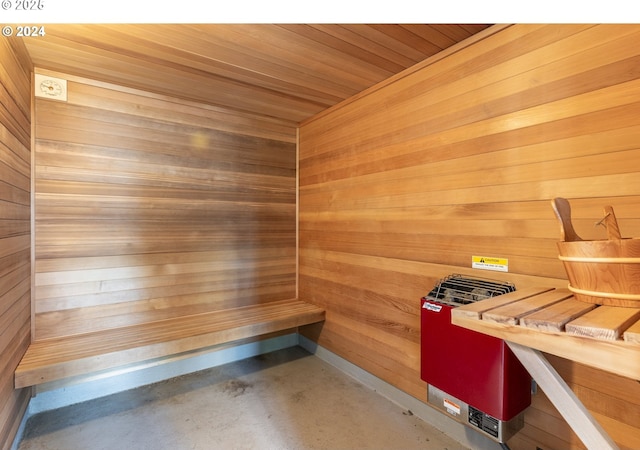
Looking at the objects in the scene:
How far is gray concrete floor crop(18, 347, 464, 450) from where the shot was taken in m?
1.73

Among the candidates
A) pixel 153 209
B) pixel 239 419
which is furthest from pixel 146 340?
pixel 153 209

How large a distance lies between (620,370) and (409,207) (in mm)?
1382

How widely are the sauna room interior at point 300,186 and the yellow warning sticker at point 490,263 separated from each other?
11 mm

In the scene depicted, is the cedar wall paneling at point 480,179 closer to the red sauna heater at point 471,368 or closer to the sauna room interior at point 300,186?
the sauna room interior at point 300,186

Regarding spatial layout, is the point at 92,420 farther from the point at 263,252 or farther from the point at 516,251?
the point at 516,251

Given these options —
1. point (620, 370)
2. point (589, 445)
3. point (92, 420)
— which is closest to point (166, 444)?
point (92, 420)

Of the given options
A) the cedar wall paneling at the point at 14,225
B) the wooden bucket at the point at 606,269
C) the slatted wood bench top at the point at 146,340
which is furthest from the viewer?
the slatted wood bench top at the point at 146,340

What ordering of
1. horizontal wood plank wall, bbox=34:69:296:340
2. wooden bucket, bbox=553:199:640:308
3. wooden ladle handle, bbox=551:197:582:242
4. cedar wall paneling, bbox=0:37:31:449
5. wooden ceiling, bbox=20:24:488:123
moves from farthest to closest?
horizontal wood plank wall, bbox=34:69:296:340, wooden ceiling, bbox=20:24:488:123, cedar wall paneling, bbox=0:37:31:449, wooden ladle handle, bbox=551:197:582:242, wooden bucket, bbox=553:199:640:308

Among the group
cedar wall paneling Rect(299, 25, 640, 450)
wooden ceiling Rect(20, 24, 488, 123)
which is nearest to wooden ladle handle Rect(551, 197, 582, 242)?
cedar wall paneling Rect(299, 25, 640, 450)

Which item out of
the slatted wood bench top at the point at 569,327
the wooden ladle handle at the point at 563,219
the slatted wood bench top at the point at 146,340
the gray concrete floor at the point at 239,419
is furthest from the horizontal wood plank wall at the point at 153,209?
the wooden ladle handle at the point at 563,219

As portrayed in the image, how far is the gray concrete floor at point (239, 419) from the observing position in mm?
1734

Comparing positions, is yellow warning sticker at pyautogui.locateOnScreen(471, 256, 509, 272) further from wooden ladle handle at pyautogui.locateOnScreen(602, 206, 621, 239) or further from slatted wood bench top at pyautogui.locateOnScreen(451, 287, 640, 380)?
wooden ladle handle at pyautogui.locateOnScreen(602, 206, 621, 239)

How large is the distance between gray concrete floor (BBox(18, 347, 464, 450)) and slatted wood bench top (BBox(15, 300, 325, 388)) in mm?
309

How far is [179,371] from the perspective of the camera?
8.16 feet
